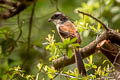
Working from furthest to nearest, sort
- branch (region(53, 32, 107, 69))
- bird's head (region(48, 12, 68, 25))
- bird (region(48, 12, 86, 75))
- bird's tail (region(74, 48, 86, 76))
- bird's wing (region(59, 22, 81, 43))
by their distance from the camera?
bird's head (region(48, 12, 68, 25)) → bird's wing (region(59, 22, 81, 43)) → branch (region(53, 32, 107, 69)) → bird (region(48, 12, 86, 75)) → bird's tail (region(74, 48, 86, 76))

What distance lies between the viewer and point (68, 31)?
176 inches

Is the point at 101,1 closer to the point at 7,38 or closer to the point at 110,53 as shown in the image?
the point at 110,53

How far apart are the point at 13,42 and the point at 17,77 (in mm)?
1060

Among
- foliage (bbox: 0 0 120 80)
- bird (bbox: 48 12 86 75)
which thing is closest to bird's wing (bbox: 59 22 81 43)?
bird (bbox: 48 12 86 75)

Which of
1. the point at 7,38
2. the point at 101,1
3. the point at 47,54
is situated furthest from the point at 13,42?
the point at 101,1

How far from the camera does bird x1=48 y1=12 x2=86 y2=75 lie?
12.6ft

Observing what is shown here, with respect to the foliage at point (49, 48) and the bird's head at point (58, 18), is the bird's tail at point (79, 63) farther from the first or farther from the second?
the bird's head at point (58, 18)

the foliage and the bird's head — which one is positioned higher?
the bird's head

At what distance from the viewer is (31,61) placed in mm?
5348

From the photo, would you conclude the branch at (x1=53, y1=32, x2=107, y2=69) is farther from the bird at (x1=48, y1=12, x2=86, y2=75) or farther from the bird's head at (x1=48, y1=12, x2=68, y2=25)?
the bird's head at (x1=48, y1=12, x2=68, y2=25)

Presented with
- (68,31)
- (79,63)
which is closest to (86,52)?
(79,63)

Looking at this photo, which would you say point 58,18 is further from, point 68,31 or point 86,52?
point 86,52

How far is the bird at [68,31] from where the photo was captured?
12.6 feet

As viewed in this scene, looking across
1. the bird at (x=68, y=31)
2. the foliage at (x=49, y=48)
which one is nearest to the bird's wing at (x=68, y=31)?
the bird at (x=68, y=31)
